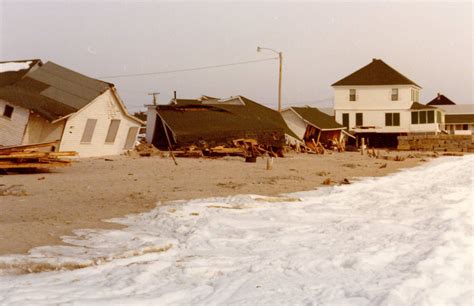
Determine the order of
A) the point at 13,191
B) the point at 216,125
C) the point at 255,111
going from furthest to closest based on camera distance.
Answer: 1. the point at 255,111
2. the point at 216,125
3. the point at 13,191

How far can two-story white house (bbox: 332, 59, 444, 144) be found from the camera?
6300cm

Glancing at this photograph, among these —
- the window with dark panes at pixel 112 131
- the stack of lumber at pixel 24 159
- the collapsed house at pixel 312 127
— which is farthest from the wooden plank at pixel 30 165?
the collapsed house at pixel 312 127

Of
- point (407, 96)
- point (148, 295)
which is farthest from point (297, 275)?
point (407, 96)

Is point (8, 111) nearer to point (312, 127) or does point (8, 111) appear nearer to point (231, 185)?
point (231, 185)

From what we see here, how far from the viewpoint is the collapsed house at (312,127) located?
5634 centimetres

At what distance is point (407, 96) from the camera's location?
63.0 meters

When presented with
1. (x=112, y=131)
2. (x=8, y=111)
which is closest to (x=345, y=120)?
(x=112, y=131)

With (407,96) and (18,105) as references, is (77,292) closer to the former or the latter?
(18,105)

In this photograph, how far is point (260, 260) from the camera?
8.41 m

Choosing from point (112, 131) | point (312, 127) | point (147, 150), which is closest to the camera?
point (112, 131)

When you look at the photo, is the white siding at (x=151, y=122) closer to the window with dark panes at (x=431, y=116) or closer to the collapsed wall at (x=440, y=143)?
the collapsed wall at (x=440, y=143)

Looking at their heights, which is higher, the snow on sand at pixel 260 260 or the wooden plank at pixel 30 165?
the wooden plank at pixel 30 165

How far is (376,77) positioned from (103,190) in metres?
51.6

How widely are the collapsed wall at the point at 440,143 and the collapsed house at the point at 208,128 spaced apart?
767 inches
